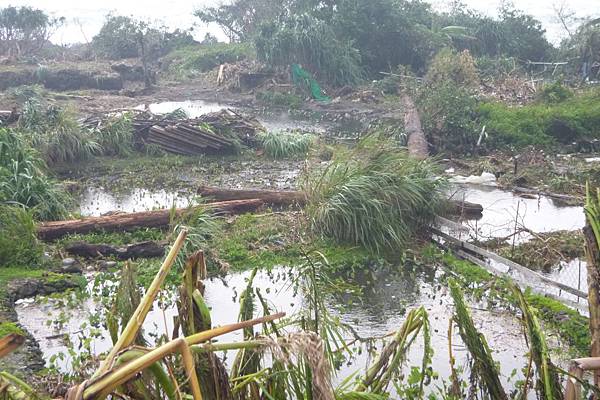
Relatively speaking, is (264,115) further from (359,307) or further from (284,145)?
(359,307)

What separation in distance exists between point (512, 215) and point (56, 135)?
30.5ft

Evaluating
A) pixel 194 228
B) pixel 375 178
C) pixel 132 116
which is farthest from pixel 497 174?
pixel 132 116

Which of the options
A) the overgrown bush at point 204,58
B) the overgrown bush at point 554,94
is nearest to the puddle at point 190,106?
the overgrown bush at point 204,58

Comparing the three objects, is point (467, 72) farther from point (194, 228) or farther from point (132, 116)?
point (194, 228)

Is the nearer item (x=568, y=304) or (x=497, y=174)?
(x=568, y=304)

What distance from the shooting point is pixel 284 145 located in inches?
657

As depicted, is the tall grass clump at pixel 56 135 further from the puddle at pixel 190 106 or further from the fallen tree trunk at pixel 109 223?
the puddle at pixel 190 106

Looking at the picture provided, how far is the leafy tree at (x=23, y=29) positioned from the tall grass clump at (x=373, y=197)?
1108 inches

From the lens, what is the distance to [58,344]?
273 inches

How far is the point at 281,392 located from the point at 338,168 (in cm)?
683

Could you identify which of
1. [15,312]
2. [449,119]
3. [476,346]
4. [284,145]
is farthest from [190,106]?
[476,346]

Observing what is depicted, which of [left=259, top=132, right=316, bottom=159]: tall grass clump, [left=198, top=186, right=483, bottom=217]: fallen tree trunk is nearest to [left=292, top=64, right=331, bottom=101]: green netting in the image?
[left=259, top=132, right=316, bottom=159]: tall grass clump

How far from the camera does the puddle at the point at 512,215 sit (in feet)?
34.7

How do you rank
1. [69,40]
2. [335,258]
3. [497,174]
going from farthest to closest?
1. [69,40]
2. [497,174]
3. [335,258]
